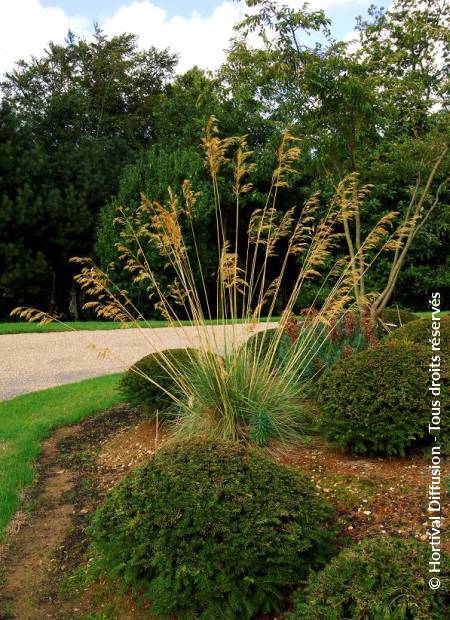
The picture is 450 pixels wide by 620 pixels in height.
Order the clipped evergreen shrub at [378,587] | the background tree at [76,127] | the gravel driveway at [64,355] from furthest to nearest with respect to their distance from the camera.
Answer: the background tree at [76,127], the gravel driveway at [64,355], the clipped evergreen shrub at [378,587]

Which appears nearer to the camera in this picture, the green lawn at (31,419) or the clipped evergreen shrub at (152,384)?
the green lawn at (31,419)

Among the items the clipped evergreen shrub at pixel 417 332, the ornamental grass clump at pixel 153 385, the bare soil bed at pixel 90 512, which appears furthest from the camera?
the clipped evergreen shrub at pixel 417 332

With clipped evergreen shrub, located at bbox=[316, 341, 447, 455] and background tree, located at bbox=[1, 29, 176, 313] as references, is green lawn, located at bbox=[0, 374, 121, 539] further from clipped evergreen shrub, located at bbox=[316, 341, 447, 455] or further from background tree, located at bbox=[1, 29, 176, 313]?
background tree, located at bbox=[1, 29, 176, 313]

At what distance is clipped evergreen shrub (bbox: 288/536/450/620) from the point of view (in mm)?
1812

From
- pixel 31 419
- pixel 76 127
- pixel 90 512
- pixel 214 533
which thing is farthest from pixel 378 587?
pixel 76 127

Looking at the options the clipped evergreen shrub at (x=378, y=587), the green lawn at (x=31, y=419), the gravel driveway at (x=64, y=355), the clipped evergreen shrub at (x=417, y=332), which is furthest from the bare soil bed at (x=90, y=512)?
the gravel driveway at (x=64, y=355)

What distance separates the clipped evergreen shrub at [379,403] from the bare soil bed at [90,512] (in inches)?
Result: 6.1

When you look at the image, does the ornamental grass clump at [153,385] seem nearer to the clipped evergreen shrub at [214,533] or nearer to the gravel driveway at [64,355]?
the gravel driveway at [64,355]

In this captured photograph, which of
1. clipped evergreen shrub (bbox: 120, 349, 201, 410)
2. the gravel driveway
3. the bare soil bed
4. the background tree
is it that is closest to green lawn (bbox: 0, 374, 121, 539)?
the bare soil bed

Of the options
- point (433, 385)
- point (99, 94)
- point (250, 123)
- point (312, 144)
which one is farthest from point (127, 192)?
point (433, 385)

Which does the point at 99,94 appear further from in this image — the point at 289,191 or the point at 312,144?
the point at 312,144

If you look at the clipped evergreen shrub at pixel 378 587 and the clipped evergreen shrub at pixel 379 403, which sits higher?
the clipped evergreen shrub at pixel 379 403

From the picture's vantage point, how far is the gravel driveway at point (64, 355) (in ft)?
24.0

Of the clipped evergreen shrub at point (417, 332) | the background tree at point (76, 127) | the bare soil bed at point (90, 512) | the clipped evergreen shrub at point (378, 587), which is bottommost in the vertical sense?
the bare soil bed at point (90, 512)
